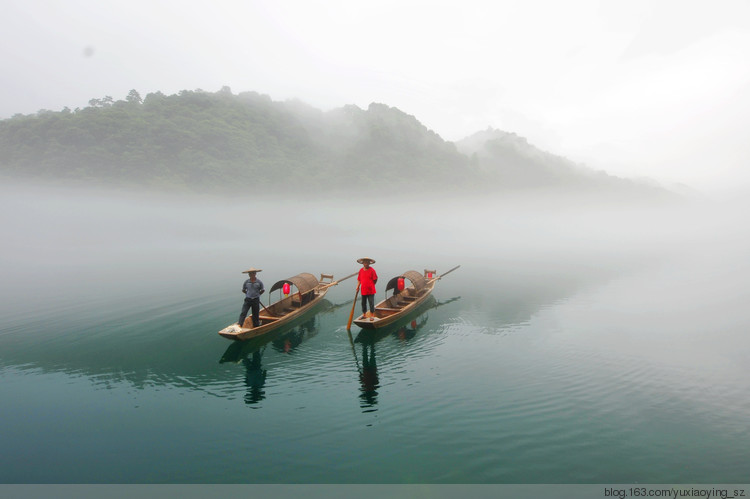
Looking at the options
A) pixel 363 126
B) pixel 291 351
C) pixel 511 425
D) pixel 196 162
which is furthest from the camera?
pixel 363 126

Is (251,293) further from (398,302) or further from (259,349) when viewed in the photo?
(398,302)

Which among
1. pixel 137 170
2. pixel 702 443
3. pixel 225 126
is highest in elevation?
pixel 225 126

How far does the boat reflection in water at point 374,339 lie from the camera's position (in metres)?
11.4

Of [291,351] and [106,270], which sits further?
[106,270]

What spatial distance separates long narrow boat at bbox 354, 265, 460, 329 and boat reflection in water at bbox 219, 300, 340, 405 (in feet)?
9.86

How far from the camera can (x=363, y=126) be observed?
162m

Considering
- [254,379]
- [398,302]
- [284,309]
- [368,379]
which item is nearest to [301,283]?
[284,309]

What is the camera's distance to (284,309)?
20.5 metres

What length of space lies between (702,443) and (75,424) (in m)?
16.4

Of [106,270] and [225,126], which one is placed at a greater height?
[225,126]

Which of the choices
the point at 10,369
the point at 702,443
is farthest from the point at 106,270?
the point at 702,443

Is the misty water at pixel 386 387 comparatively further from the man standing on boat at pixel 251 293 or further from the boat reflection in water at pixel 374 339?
the man standing on boat at pixel 251 293

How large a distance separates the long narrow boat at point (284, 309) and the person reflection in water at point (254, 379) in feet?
3.94
